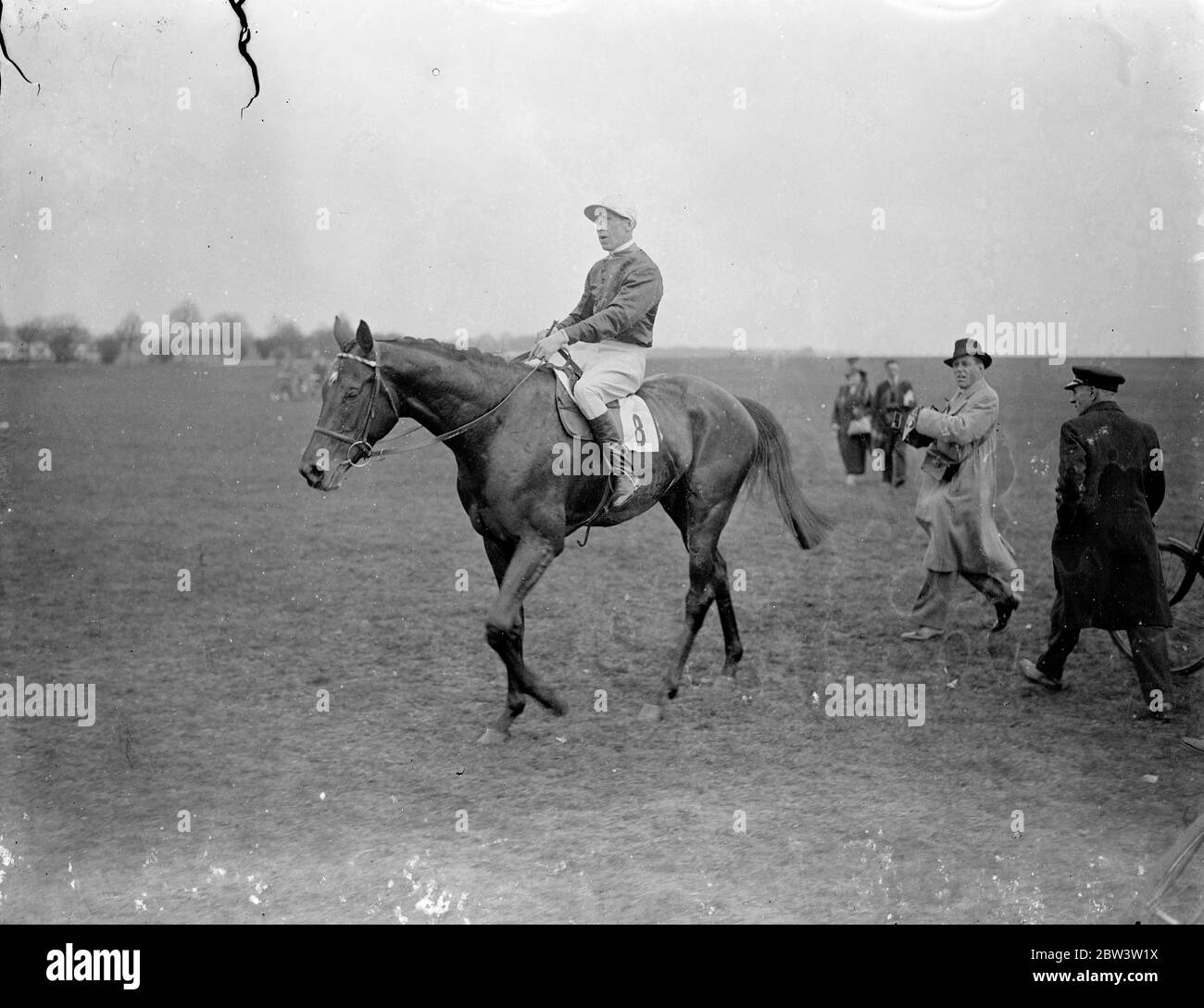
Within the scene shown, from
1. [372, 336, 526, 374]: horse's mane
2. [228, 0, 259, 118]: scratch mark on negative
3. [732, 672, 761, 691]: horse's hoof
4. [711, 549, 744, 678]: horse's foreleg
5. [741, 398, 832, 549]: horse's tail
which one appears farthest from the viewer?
[741, 398, 832, 549]: horse's tail

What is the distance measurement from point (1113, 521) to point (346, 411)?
406cm

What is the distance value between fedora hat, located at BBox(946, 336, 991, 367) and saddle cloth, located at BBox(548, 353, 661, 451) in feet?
6.30

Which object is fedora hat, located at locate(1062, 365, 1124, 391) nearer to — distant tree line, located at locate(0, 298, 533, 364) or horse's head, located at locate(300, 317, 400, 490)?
distant tree line, located at locate(0, 298, 533, 364)

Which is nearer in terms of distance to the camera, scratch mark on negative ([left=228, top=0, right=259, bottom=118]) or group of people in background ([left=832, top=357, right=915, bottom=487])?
scratch mark on negative ([left=228, top=0, right=259, bottom=118])

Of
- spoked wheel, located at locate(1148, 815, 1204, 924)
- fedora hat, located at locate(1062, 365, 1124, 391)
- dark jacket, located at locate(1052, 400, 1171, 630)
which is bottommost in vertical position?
spoked wheel, located at locate(1148, 815, 1204, 924)

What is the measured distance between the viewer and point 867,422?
33.1ft

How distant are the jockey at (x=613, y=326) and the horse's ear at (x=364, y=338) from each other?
2.92ft

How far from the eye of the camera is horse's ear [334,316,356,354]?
16.7ft

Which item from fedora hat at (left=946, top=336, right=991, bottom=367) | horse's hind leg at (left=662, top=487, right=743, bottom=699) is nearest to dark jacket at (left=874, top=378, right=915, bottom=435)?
fedora hat at (left=946, top=336, right=991, bottom=367)

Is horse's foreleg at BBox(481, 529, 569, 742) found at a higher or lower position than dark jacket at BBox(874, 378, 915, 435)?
lower

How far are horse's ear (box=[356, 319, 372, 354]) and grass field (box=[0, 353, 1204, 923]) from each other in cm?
106

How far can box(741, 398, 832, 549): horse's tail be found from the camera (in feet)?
21.3

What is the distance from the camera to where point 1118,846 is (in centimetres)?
486

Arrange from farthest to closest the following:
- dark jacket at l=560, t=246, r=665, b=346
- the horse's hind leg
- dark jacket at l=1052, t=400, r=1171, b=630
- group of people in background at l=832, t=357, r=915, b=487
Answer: group of people in background at l=832, t=357, r=915, b=487 < the horse's hind leg < dark jacket at l=1052, t=400, r=1171, b=630 < dark jacket at l=560, t=246, r=665, b=346
